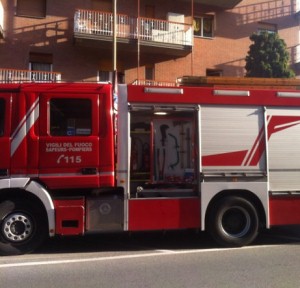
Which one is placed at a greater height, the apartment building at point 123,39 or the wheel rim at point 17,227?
the apartment building at point 123,39

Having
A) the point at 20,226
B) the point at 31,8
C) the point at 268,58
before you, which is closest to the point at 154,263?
the point at 20,226

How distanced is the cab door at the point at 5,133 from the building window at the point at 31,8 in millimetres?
14751

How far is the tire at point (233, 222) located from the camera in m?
7.61

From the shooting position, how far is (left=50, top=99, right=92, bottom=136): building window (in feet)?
23.6

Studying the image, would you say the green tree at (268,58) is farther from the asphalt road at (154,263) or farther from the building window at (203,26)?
the asphalt road at (154,263)

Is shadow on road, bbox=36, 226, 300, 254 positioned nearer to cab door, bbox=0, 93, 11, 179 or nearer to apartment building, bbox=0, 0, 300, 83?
cab door, bbox=0, 93, 11, 179

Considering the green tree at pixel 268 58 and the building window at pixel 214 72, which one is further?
the building window at pixel 214 72

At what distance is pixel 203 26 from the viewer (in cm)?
2378

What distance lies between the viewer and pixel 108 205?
7316 millimetres

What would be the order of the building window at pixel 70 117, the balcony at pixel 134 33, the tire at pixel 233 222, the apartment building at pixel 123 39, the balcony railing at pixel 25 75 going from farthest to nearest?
1. the apartment building at pixel 123 39
2. the balcony at pixel 134 33
3. the balcony railing at pixel 25 75
4. the tire at pixel 233 222
5. the building window at pixel 70 117

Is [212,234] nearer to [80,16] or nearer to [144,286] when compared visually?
[144,286]

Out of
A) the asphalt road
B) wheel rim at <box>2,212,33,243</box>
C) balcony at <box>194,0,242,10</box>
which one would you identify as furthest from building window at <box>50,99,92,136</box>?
balcony at <box>194,0,242,10</box>

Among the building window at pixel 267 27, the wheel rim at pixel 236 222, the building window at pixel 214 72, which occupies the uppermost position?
the building window at pixel 267 27

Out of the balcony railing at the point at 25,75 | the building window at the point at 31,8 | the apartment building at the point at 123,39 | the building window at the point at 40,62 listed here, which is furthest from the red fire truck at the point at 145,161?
Answer: the building window at the point at 31,8
